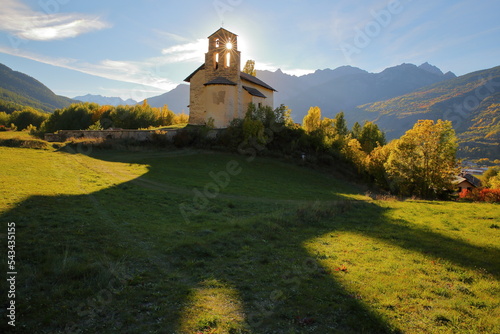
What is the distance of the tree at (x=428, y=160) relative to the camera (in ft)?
116

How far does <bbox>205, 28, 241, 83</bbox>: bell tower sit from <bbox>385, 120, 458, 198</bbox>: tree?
27.8 meters

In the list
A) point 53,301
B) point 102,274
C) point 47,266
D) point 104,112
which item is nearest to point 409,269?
point 102,274

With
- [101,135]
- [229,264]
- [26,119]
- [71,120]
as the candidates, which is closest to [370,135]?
[101,135]

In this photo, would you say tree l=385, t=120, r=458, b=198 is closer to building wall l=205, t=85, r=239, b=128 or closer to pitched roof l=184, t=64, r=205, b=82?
building wall l=205, t=85, r=239, b=128

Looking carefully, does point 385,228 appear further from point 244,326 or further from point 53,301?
point 53,301

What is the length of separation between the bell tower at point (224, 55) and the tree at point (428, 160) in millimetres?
27842

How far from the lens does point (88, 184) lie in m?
17.8

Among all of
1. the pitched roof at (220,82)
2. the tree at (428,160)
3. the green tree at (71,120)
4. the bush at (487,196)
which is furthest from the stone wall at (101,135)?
the green tree at (71,120)

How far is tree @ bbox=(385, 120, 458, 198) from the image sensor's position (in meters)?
35.4

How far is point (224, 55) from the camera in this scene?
46.4 metres

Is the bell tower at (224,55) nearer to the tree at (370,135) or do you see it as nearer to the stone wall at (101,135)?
the stone wall at (101,135)

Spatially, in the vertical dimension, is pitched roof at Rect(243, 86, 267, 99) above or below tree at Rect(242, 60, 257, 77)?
below

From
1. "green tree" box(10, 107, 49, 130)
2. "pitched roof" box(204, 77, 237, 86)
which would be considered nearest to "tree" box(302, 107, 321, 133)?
"pitched roof" box(204, 77, 237, 86)

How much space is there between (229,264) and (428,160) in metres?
36.0
